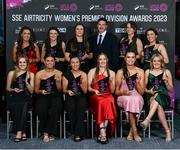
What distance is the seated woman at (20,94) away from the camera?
595 cm

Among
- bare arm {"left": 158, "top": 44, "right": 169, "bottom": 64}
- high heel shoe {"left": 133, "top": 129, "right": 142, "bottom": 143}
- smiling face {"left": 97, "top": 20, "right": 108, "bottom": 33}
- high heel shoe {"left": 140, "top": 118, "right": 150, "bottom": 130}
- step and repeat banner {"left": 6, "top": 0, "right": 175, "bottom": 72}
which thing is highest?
step and repeat banner {"left": 6, "top": 0, "right": 175, "bottom": 72}

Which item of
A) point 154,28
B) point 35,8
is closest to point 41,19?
point 35,8

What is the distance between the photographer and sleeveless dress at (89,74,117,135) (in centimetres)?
590

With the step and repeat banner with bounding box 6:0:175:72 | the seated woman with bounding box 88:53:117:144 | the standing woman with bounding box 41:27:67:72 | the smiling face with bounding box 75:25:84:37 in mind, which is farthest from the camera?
the step and repeat banner with bounding box 6:0:175:72

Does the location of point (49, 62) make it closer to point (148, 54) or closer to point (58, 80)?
point (58, 80)

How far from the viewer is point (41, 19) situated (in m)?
6.86

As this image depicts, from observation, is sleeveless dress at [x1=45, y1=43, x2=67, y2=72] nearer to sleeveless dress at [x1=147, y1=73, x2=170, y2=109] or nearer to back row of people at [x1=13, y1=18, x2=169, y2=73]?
back row of people at [x1=13, y1=18, x2=169, y2=73]

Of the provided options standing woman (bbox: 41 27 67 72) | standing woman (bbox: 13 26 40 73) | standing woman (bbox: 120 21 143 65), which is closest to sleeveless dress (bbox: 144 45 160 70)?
standing woman (bbox: 120 21 143 65)

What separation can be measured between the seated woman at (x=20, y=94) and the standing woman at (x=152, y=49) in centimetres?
160

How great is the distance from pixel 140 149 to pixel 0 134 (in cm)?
204

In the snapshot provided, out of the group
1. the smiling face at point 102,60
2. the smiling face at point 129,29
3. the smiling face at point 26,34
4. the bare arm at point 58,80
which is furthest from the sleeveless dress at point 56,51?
the smiling face at point 129,29

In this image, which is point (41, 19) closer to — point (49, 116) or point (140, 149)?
point (49, 116)

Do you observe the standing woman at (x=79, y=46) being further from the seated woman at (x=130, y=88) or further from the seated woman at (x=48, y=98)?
the seated woman at (x=130, y=88)

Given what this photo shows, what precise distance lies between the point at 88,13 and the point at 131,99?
5.37 ft
